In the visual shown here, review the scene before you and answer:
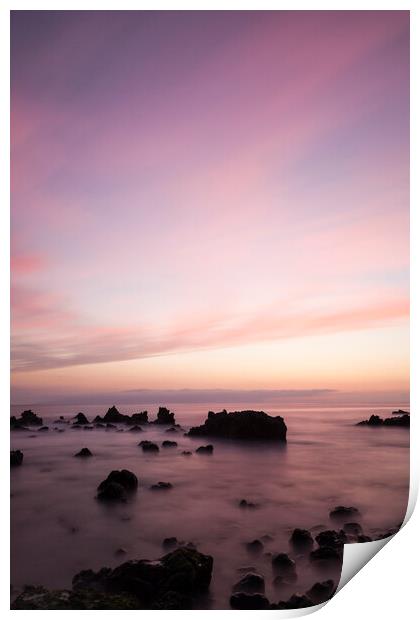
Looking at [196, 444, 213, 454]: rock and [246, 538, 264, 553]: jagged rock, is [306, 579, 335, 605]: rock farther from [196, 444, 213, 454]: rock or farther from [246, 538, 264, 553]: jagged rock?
[196, 444, 213, 454]: rock

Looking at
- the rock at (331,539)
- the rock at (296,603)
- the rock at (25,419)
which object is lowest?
the rock at (296,603)

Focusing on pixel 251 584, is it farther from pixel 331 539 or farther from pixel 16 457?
pixel 16 457

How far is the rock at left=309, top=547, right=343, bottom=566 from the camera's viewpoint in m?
2.46

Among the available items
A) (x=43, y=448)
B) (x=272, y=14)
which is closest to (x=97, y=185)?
(x=272, y=14)

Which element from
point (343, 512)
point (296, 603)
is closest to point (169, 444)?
point (343, 512)

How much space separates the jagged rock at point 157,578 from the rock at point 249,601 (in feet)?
0.50

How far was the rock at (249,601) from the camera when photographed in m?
2.30

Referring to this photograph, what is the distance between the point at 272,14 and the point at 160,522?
289 centimetres

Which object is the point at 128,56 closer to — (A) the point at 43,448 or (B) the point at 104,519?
(A) the point at 43,448

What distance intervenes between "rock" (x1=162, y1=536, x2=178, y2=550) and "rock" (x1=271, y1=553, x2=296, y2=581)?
51 cm

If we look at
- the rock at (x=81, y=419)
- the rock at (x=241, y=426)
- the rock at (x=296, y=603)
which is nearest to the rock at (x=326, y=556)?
the rock at (x=296, y=603)

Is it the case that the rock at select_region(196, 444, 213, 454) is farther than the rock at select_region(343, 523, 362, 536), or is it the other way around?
the rock at select_region(196, 444, 213, 454)

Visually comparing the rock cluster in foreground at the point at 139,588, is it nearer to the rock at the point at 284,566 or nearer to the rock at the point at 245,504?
the rock at the point at 284,566

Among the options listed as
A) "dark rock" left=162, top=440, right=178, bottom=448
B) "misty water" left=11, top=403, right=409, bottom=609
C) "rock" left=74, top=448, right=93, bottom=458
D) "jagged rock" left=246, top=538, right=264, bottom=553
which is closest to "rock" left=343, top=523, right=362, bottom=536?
"misty water" left=11, top=403, right=409, bottom=609
